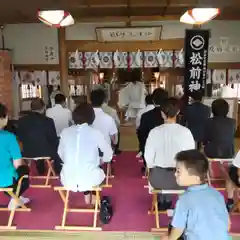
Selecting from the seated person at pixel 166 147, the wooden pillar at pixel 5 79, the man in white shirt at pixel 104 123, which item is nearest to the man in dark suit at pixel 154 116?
the man in white shirt at pixel 104 123

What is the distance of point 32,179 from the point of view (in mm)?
4766

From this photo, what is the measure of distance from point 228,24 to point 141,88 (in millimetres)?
2531

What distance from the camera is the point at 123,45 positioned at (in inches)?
298

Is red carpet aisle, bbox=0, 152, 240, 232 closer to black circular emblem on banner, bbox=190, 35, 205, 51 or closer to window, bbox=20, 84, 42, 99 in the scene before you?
black circular emblem on banner, bbox=190, 35, 205, 51

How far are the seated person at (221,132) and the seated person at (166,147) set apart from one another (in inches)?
37.4

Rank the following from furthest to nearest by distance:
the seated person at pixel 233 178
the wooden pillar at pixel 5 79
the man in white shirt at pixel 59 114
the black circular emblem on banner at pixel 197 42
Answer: the wooden pillar at pixel 5 79 < the black circular emblem on banner at pixel 197 42 < the man in white shirt at pixel 59 114 < the seated person at pixel 233 178

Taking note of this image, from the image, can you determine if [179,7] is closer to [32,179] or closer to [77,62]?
[77,62]

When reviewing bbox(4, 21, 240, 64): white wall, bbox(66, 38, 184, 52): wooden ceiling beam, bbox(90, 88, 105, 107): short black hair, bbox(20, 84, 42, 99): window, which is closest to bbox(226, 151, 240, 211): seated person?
bbox(90, 88, 105, 107): short black hair

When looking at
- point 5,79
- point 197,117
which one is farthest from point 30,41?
point 197,117

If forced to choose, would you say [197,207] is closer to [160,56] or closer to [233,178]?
[233,178]

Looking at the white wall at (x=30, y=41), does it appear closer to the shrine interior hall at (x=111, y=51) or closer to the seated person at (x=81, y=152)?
the shrine interior hall at (x=111, y=51)

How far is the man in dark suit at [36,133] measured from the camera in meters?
4.20

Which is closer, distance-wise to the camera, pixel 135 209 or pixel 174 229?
pixel 174 229

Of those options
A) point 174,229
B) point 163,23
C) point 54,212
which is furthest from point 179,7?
point 174,229
